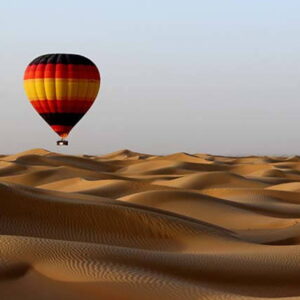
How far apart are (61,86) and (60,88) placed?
6cm

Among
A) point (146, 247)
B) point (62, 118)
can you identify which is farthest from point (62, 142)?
point (146, 247)

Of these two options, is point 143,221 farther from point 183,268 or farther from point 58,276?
point 58,276

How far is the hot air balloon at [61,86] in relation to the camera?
22625 millimetres

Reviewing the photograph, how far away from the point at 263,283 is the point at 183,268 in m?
0.45

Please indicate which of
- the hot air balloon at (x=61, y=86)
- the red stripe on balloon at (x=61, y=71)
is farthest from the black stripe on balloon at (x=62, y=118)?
Answer: the red stripe on balloon at (x=61, y=71)

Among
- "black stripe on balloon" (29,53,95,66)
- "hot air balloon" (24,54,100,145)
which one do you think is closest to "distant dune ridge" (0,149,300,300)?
"hot air balloon" (24,54,100,145)

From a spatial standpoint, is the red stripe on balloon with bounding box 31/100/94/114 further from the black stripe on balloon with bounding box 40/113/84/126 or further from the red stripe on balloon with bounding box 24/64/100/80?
the red stripe on balloon with bounding box 24/64/100/80

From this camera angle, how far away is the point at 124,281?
4145 millimetres

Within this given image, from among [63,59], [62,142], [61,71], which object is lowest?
[62,142]

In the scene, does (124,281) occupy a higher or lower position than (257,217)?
higher

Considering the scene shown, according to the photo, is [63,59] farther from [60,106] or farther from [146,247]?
[146,247]

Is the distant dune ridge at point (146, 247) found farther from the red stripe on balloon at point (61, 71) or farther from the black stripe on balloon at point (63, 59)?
the black stripe on balloon at point (63, 59)

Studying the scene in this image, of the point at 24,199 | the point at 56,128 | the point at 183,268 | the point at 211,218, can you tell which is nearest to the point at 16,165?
the point at 56,128

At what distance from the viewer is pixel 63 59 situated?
23047 millimetres
